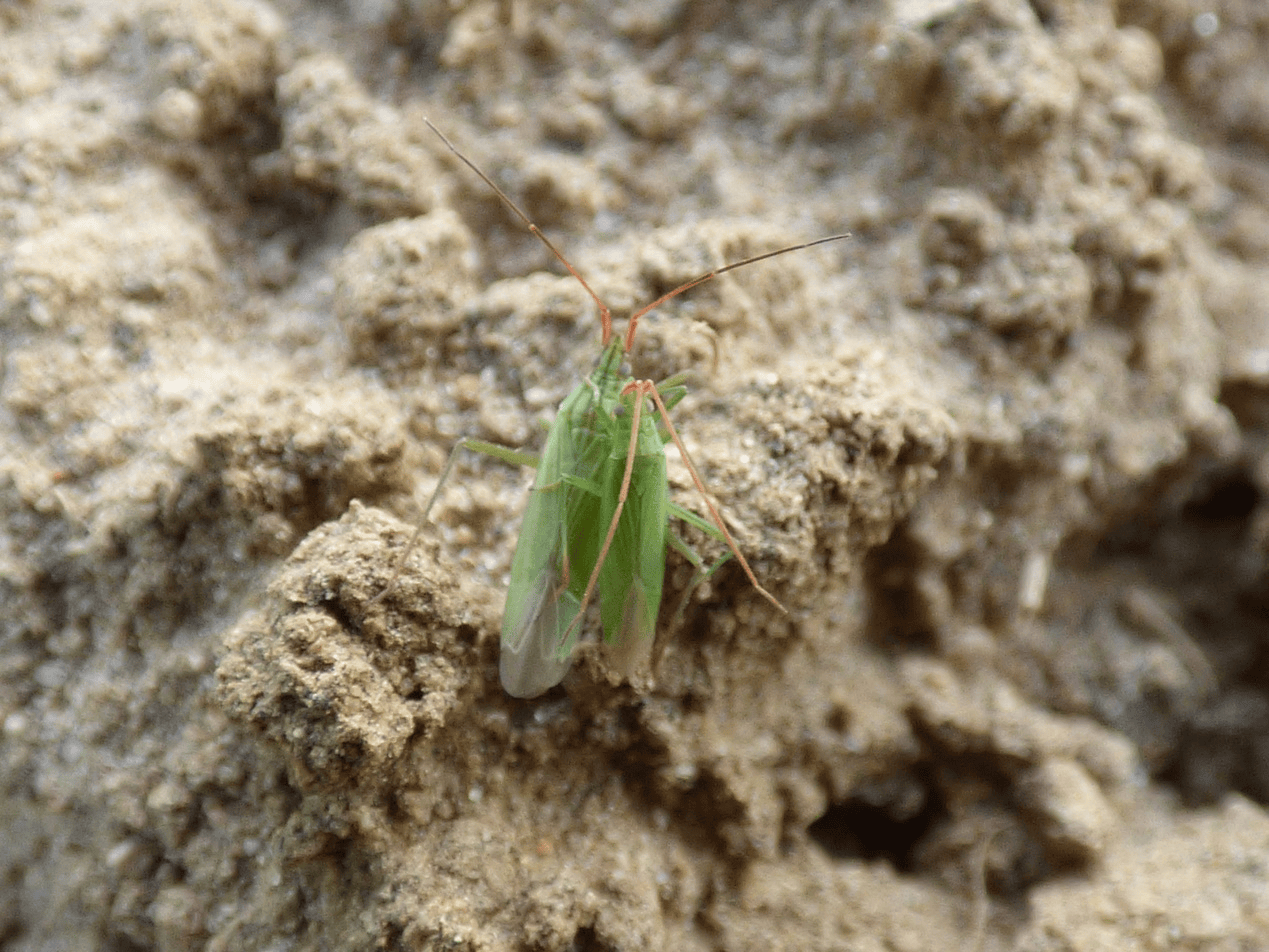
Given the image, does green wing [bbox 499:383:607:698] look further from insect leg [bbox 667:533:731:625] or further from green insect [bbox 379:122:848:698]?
insect leg [bbox 667:533:731:625]

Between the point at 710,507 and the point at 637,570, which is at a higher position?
the point at 710,507

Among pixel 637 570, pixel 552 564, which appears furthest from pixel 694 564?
pixel 552 564

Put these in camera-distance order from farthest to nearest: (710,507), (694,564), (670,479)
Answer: (670,479) < (694,564) < (710,507)

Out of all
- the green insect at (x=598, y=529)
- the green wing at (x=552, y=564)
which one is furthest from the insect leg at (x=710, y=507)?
the green wing at (x=552, y=564)

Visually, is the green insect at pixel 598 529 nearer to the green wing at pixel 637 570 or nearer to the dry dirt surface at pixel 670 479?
the green wing at pixel 637 570

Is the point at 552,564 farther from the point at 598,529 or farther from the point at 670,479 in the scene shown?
the point at 670,479

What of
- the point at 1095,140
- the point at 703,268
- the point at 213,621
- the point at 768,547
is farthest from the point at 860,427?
the point at 213,621

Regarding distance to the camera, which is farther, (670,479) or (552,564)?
(670,479)
